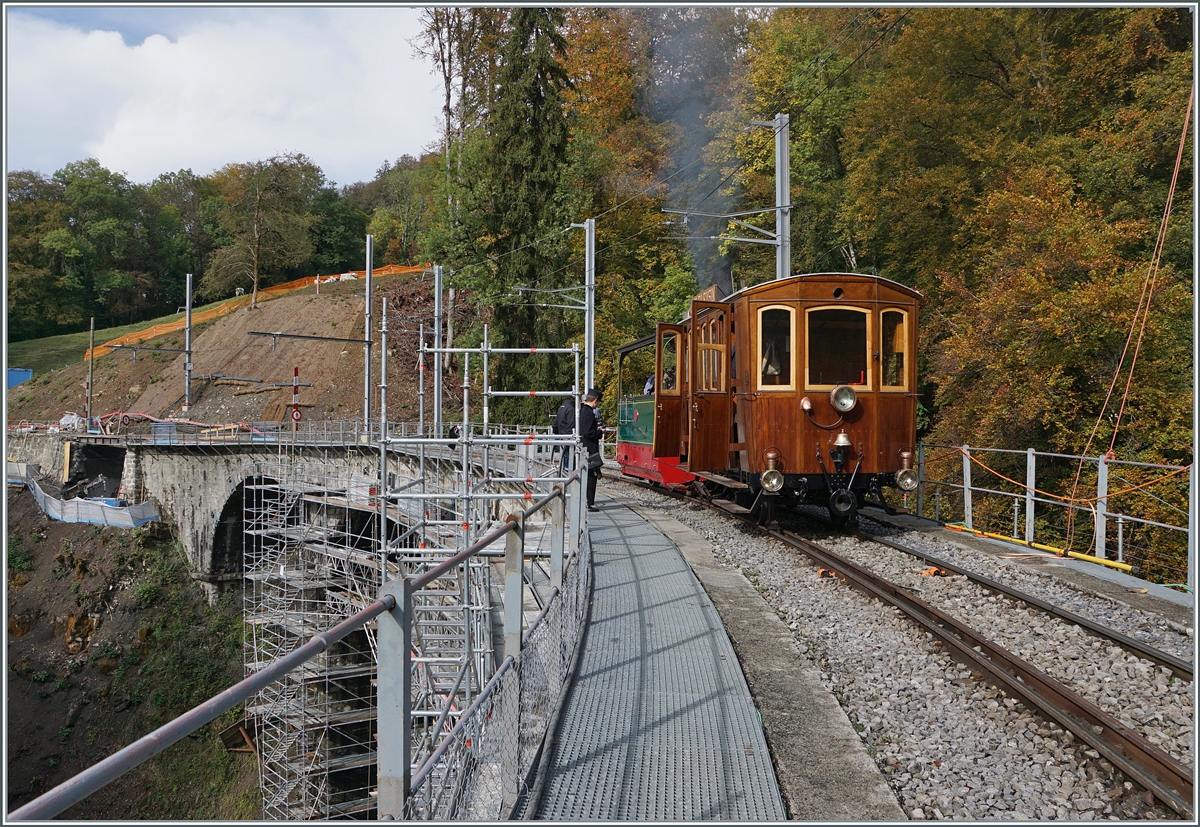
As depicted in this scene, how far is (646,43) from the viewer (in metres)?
37.8

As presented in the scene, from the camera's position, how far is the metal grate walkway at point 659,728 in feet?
11.2

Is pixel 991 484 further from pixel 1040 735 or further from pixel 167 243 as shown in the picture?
pixel 167 243

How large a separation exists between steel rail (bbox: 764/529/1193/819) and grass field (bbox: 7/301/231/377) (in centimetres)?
5969

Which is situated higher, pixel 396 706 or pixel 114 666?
pixel 396 706

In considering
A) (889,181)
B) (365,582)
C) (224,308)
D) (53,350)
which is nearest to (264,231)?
(224,308)

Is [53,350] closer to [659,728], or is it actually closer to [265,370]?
[265,370]

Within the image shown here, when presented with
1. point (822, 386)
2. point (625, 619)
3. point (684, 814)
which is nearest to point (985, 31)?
point (822, 386)

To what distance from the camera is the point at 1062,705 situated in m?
4.79

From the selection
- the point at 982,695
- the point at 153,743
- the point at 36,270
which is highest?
the point at 36,270

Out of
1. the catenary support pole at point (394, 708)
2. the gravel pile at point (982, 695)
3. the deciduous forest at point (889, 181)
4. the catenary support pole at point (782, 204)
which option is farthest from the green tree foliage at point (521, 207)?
the catenary support pole at point (394, 708)

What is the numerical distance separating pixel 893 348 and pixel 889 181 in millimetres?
15068

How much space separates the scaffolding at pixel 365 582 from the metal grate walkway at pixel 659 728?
169cm

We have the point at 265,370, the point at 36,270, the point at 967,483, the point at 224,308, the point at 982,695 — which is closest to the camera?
the point at 982,695

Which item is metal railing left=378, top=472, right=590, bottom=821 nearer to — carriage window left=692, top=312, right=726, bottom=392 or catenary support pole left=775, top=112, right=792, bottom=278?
carriage window left=692, top=312, right=726, bottom=392
